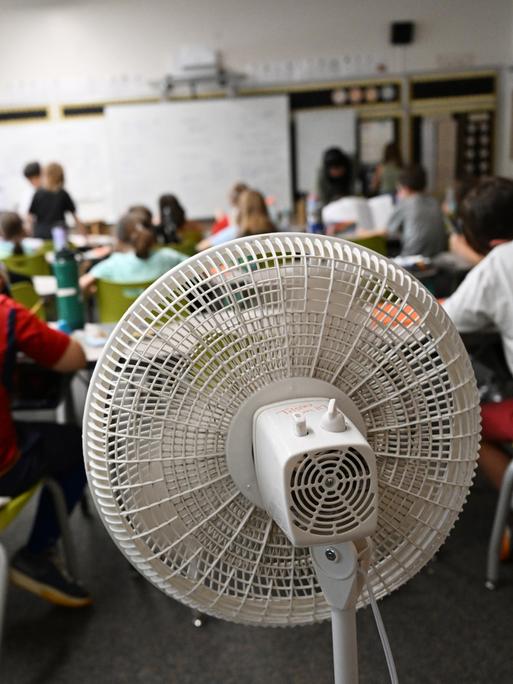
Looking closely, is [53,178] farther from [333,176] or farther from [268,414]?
[268,414]

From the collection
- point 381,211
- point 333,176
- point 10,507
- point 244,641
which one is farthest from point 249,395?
point 333,176

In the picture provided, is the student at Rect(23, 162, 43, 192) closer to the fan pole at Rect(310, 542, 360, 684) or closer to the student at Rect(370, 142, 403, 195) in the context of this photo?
the student at Rect(370, 142, 403, 195)

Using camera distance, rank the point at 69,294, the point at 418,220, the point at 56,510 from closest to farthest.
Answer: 1. the point at 56,510
2. the point at 69,294
3. the point at 418,220

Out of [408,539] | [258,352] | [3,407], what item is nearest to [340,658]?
[408,539]

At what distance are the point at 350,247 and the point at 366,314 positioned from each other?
0.26ft

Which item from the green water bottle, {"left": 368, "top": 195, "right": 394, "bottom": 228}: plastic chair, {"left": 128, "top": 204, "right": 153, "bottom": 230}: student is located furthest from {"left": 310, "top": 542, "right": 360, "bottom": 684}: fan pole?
{"left": 368, "top": 195, "right": 394, "bottom": 228}: plastic chair

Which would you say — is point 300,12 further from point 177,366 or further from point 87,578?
point 177,366

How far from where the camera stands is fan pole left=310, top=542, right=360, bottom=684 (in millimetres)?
792

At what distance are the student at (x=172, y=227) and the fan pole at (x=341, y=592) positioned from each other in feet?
12.9

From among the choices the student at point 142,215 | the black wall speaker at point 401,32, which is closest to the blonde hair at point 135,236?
the student at point 142,215

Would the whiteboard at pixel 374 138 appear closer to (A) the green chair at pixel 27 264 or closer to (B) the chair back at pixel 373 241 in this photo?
(B) the chair back at pixel 373 241

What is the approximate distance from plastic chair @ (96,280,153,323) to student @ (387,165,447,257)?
1894mm

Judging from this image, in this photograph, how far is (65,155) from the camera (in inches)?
283

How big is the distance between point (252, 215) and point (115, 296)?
3.30ft
